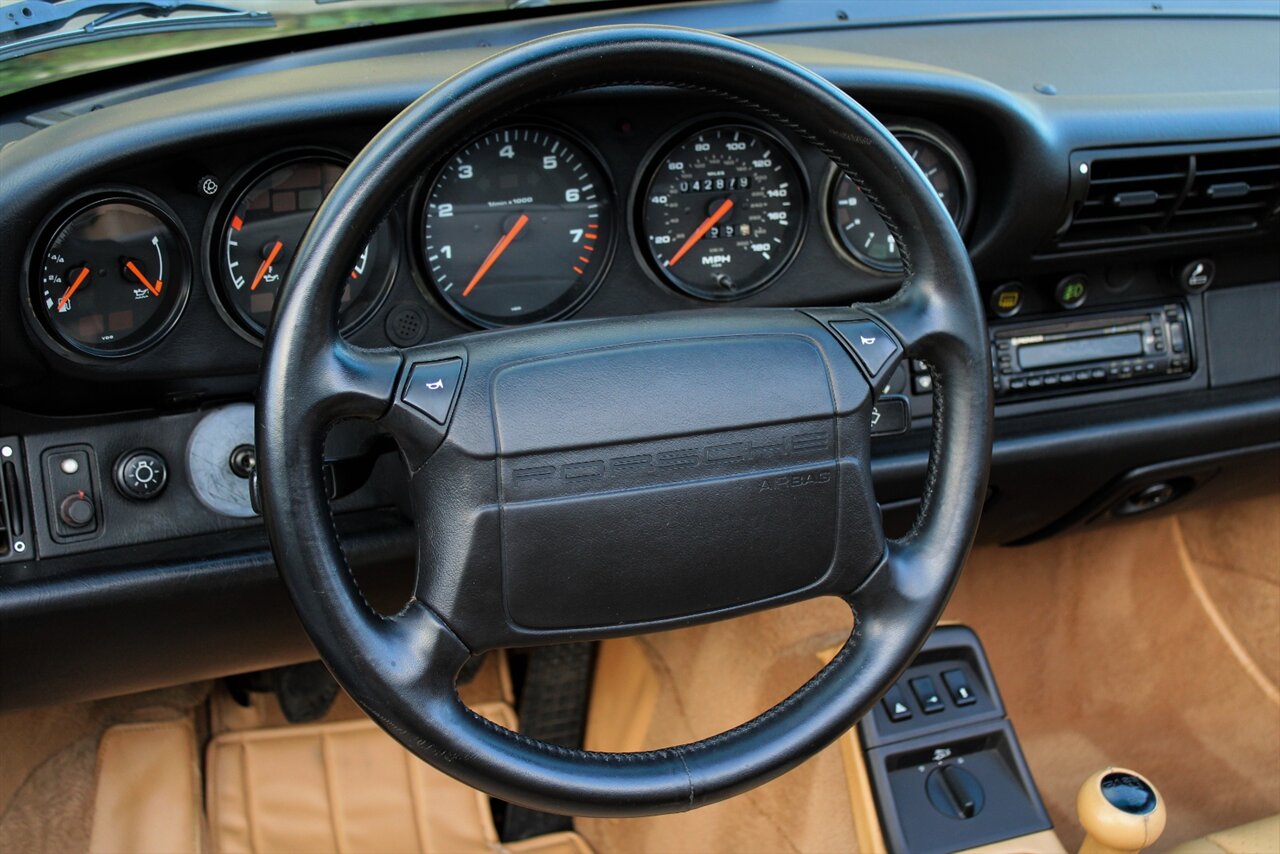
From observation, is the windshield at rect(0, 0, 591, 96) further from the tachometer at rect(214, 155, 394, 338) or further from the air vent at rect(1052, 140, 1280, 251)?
the air vent at rect(1052, 140, 1280, 251)

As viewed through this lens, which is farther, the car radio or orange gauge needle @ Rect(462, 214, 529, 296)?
the car radio

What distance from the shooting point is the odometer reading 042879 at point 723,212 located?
171cm

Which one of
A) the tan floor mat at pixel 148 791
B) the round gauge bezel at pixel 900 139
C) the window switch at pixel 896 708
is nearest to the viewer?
the round gauge bezel at pixel 900 139

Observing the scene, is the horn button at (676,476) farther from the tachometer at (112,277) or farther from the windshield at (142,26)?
the windshield at (142,26)

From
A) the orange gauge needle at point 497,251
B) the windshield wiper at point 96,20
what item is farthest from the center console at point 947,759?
the windshield wiper at point 96,20

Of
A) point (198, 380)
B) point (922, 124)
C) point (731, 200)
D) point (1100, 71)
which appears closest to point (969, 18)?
point (1100, 71)

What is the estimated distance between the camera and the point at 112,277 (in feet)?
4.98

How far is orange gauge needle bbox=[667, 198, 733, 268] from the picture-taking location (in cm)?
174

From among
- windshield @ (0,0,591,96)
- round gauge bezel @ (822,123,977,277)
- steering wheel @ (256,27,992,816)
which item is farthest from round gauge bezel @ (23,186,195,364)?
round gauge bezel @ (822,123,977,277)

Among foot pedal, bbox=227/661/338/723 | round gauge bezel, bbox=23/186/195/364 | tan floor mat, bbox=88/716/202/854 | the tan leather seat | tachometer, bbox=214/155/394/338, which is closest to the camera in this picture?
round gauge bezel, bbox=23/186/195/364

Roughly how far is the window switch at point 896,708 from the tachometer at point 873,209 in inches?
27.3

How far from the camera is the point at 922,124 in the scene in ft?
5.84

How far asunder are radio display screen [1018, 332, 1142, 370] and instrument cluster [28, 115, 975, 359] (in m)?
0.29

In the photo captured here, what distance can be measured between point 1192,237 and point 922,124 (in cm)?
56
